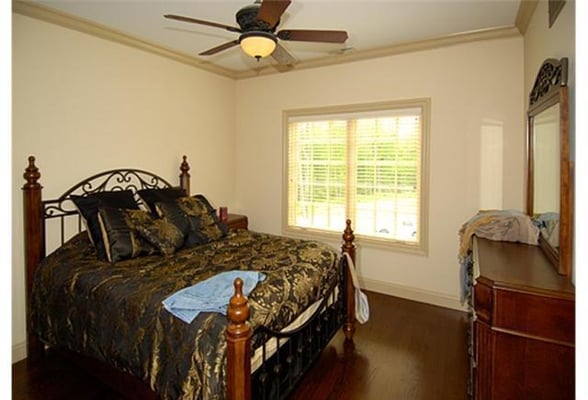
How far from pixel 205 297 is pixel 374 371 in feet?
4.90

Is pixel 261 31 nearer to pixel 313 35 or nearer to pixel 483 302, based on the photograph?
pixel 313 35

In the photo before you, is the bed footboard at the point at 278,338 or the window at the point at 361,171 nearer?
the bed footboard at the point at 278,338

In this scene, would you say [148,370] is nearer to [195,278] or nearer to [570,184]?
[195,278]

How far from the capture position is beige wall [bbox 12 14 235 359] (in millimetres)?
2699

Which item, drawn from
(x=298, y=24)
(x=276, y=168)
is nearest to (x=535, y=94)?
(x=298, y=24)

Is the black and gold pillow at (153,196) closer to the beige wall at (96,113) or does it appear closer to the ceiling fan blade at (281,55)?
the beige wall at (96,113)

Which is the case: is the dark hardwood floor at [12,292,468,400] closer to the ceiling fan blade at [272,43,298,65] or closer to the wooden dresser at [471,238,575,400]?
the wooden dresser at [471,238,575,400]

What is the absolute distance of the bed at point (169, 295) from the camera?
1.62m

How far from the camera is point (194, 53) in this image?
4.02m

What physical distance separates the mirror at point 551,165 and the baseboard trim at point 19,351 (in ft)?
12.3

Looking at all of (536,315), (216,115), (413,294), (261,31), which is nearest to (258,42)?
(261,31)

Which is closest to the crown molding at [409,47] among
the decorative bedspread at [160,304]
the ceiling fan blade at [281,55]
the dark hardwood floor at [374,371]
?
the ceiling fan blade at [281,55]

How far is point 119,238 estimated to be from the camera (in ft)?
8.47

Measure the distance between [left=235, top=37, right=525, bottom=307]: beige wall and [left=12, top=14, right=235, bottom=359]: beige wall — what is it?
55.1 inches
